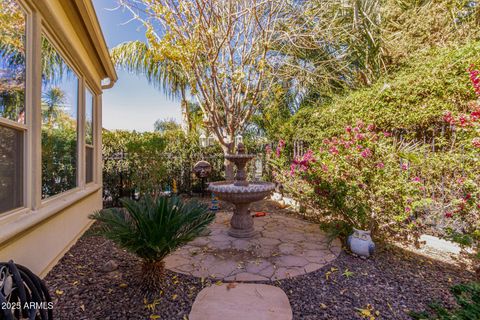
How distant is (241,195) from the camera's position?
3678mm

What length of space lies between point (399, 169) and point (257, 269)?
7.78 feet

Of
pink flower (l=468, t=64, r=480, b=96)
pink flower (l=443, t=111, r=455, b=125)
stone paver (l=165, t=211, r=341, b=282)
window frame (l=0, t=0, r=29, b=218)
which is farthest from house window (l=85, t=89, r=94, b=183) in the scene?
pink flower (l=468, t=64, r=480, b=96)

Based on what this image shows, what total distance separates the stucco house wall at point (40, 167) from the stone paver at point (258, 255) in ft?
4.54

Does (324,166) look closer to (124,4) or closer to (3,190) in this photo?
(3,190)

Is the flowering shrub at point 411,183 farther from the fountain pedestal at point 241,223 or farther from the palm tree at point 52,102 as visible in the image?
the palm tree at point 52,102

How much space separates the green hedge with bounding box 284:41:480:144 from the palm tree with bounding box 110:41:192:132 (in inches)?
272

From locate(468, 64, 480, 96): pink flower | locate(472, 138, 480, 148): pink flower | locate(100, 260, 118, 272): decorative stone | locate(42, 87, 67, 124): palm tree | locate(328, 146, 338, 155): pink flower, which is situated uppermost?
locate(468, 64, 480, 96): pink flower

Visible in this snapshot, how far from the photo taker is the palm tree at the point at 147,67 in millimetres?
9883

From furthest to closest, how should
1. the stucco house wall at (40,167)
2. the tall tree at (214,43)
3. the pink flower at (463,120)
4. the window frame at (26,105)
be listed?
the tall tree at (214,43) → the pink flower at (463,120) → the window frame at (26,105) → the stucco house wall at (40,167)

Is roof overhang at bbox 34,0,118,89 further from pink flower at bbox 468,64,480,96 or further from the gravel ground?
pink flower at bbox 468,64,480,96

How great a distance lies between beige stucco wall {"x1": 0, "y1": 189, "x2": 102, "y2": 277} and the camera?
6.98 feet

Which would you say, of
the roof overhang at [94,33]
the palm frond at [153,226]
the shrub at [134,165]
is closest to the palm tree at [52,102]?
the roof overhang at [94,33]

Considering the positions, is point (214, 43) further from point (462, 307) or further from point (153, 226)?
point (462, 307)

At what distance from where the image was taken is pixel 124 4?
17.6 ft
